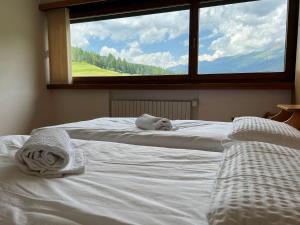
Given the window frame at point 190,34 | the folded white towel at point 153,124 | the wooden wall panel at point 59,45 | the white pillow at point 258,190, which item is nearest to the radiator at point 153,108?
the window frame at point 190,34

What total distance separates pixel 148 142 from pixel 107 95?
73.3 inches

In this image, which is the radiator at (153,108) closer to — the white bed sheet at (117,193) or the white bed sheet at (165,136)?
the white bed sheet at (165,136)

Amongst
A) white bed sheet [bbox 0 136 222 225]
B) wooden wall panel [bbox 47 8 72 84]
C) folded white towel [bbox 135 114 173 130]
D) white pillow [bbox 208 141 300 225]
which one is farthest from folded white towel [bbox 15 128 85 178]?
wooden wall panel [bbox 47 8 72 84]

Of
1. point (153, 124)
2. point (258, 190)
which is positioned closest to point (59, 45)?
point (153, 124)

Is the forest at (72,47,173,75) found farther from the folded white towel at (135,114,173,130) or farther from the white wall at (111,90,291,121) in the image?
the folded white towel at (135,114,173,130)

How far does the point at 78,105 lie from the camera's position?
335cm

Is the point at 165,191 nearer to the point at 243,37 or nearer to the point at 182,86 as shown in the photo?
the point at 182,86

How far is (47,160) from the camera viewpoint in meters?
0.86

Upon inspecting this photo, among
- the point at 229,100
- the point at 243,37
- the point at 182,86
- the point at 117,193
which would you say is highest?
the point at 243,37

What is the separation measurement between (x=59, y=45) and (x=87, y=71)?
1.55ft

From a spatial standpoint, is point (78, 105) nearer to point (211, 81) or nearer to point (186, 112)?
point (186, 112)

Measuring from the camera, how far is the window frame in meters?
2.45

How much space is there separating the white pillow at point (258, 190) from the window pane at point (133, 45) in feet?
7.16

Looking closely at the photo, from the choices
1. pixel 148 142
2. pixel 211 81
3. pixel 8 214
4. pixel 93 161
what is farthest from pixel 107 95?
pixel 8 214
